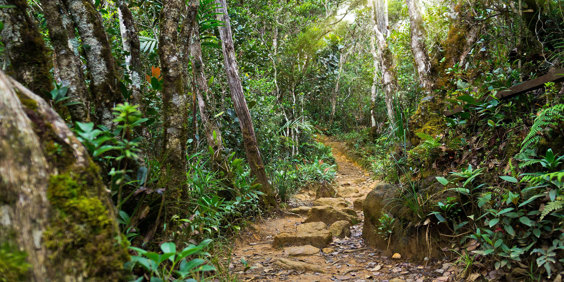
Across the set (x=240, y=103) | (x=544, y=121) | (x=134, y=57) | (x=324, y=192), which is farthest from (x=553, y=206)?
(x=324, y=192)

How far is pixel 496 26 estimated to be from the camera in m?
3.62

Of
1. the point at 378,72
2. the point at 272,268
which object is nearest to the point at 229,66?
the point at 272,268

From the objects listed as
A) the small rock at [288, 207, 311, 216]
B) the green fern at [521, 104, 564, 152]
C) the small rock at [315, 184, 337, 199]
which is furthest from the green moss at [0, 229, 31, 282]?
the small rock at [315, 184, 337, 199]

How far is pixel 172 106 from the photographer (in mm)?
2395

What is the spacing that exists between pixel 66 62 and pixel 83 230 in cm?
128

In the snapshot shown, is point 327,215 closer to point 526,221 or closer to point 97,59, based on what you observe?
point 526,221

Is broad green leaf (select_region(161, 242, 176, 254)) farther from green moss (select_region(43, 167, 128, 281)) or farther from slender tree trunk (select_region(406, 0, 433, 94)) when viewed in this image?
slender tree trunk (select_region(406, 0, 433, 94))

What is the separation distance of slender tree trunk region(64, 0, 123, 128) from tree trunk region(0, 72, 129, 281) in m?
0.80

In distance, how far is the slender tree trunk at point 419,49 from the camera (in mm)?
4926

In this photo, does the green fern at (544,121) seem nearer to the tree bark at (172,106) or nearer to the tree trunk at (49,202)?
the tree bark at (172,106)

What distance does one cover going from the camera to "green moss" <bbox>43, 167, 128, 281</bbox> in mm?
1146

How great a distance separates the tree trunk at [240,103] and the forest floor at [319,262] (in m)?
0.74

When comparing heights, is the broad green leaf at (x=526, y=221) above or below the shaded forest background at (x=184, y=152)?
below

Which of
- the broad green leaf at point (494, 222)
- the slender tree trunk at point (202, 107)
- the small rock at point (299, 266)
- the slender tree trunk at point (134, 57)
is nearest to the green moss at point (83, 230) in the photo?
the slender tree trunk at point (134, 57)
